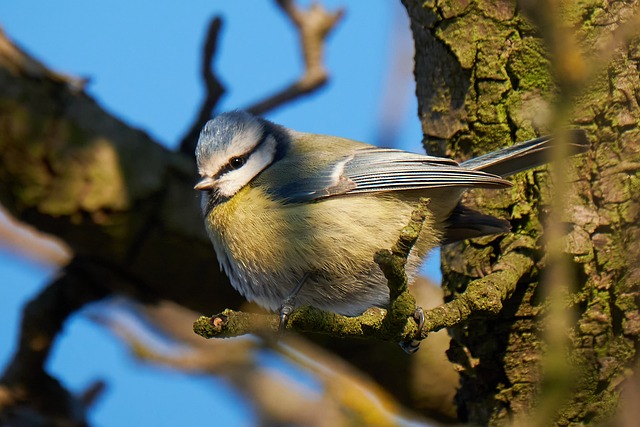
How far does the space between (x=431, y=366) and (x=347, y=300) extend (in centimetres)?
42

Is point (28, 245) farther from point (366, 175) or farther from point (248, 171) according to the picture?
point (366, 175)

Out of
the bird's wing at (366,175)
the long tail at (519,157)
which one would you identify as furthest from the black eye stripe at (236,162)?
the long tail at (519,157)

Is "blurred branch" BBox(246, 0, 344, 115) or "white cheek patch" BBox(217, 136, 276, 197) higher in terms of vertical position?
"blurred branch" BBox(246, 0, 344, 115)

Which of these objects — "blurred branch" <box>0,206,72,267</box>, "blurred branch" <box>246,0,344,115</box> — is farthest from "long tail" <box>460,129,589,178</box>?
"blurred branch" <box>0,206,72,267</box>

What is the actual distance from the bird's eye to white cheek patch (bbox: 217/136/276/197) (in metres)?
0.01

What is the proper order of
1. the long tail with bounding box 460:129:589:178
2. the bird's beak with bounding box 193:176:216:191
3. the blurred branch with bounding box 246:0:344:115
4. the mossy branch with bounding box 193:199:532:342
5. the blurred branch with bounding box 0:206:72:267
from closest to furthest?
the mossy branch with bounding box 193:199:532:342 → the long tail with bounding box 460:129:589:178 → the bird's beak with bounding box 193:176:216:191 → the blurred branch with bounding box 246:0:344:115 → the blurred branch with bounding box 0:206:72:267

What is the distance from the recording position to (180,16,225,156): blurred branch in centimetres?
271

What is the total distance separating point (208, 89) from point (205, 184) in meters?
0.46

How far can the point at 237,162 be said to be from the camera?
2672 mm

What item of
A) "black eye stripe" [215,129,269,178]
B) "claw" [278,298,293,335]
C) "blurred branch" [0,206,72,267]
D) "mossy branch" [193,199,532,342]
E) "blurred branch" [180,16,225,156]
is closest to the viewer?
"mossy branch" [193,199,532,342]

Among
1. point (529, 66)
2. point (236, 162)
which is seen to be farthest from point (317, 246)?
point (529, 66)

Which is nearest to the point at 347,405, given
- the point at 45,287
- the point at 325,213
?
the point at 325,213

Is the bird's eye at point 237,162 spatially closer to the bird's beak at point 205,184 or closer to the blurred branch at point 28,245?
the bird's beak at point 205,184

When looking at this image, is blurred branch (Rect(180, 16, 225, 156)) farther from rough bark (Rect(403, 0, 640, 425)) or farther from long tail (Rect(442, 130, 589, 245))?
long tail (Rect(442, 130, 589, 245))
